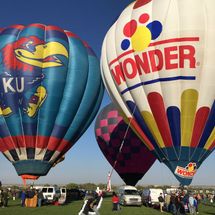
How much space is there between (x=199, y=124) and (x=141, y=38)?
20.5 ft

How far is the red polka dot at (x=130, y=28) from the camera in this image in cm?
2538

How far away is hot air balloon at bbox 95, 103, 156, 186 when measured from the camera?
41.1 metres

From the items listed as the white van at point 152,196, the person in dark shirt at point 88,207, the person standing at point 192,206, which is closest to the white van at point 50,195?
the white van at point 152,196

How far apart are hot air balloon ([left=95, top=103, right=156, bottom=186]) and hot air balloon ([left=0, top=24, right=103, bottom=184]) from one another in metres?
10.2

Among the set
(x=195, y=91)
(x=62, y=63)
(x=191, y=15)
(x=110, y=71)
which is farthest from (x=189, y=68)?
(x=62, y=63)

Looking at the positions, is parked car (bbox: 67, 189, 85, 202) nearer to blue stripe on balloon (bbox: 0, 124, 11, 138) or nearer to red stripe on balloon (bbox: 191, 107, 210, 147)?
blue stripe on balloon (bbox: 0, 124, 11, 138)

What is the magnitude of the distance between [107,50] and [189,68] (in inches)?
261

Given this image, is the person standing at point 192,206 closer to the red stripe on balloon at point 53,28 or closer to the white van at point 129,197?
the white van at point 129,197

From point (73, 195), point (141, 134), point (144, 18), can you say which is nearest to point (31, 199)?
point (141, 134)

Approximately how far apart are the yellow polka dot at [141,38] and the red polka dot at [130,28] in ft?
1.18

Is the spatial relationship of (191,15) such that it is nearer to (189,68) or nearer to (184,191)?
(189,68)

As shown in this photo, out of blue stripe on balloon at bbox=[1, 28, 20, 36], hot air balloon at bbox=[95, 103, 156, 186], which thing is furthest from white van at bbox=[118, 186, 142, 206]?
blue stripe on balloon at bbox=[1, 28, 20, 36]

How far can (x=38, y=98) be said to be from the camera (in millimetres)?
30406

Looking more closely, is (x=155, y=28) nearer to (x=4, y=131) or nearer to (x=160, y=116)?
(x=160, y=116)
